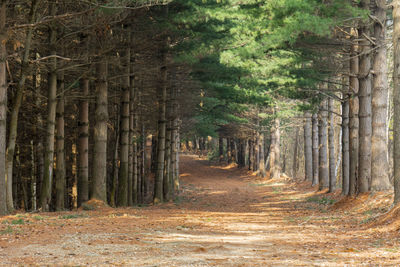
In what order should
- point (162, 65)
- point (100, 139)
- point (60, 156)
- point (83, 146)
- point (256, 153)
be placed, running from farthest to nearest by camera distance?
point (256, 153) < point (162, 65) < point (83, 146) < point (100, 139) < point (60, 156)

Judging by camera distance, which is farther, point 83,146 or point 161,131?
point 161,131

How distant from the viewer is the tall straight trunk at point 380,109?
15.2 m

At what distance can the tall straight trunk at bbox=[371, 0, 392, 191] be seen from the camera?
50.0 feet

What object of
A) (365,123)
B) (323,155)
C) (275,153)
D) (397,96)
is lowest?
(275,153)

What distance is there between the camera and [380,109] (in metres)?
15.3

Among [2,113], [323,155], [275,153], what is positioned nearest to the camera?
[2,113]

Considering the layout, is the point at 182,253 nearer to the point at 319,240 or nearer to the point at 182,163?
the point at 319,240

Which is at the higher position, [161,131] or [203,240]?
[161,131]

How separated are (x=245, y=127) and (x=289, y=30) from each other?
34.5 metres

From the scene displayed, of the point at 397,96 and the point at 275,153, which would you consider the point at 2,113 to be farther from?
the point at 275,153

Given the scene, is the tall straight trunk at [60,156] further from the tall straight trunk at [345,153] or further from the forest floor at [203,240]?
the tall straight trunk at [345,153]

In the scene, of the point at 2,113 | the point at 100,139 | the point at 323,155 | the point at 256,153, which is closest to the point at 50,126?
the point at 100,139

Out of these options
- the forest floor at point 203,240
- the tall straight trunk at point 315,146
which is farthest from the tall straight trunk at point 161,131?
the tall straight trunk at point 315,146

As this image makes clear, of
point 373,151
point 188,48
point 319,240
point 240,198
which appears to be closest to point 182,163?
A: point 240,198
